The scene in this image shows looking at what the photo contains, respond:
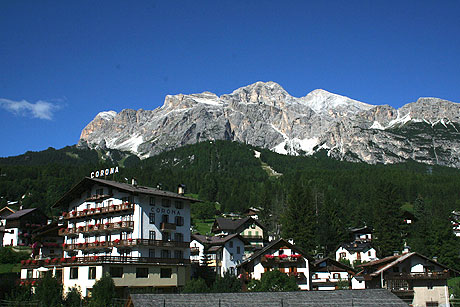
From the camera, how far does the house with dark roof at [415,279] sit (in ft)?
196

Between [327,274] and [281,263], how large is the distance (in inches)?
373

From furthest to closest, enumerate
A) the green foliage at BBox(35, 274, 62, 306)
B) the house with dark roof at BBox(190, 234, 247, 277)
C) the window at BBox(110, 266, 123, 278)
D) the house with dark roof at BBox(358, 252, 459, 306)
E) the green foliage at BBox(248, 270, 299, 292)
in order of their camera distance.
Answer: the house with dark roof at BBox(190, 234, 247, 277) → the house with dark roof at BBox(358, 252, 459, 306) → the green foliage at BBox(248, 270, 299, 292) → the window at BBox(110, 266, 123, 278) → the green foliage at BBox(35, 274, 62, 306)

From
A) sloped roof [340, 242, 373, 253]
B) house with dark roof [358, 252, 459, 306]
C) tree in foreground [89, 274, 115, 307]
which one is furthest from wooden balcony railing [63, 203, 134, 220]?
sloped roof [340, 242, 373, 253]

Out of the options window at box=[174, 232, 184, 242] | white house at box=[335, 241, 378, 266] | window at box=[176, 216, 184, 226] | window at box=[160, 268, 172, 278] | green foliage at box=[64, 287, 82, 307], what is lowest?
green foliage at box=[64, 287, 82, 307]

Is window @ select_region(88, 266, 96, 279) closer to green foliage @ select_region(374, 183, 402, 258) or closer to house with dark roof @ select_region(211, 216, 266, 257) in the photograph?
house with dark roof @ select_region(211, 216, 266, 257)

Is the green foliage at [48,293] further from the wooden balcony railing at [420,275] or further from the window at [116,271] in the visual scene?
the wooden balcony railing at [420,275]

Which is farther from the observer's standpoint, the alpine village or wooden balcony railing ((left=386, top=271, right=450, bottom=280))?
wooden balcony railing ((left=386, top=271, right=450, bottom=280))

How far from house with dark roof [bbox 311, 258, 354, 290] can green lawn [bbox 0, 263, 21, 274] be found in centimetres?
4684

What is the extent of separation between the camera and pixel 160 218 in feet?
217

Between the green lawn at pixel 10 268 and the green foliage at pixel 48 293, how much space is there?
25.6 m

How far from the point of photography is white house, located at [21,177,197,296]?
56.8m

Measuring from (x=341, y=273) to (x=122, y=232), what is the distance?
36.9 m

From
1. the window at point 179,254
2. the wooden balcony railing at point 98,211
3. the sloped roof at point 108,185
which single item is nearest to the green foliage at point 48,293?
the wooden balcony railing at point 98,211

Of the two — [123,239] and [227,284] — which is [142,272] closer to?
[123,239]
